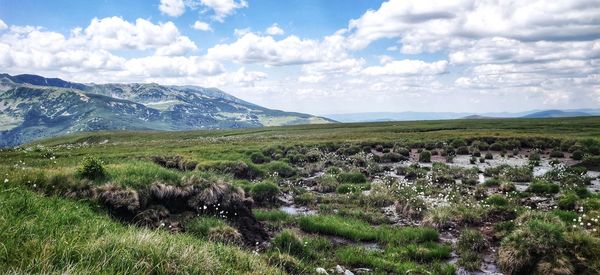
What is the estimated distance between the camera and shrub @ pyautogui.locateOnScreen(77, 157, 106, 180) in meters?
15.0

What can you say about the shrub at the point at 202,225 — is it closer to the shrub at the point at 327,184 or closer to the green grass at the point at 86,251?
the green grass at the point at 86,251

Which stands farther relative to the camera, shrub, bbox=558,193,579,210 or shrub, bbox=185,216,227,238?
shrub, bbox=558,193,579,210

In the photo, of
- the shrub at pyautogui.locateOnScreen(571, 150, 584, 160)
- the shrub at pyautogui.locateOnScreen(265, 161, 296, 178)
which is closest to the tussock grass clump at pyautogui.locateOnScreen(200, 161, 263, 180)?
the shrub at pyautogui.locateOnScreen(265, 161, 296, 178)

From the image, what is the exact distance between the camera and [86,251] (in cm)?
681

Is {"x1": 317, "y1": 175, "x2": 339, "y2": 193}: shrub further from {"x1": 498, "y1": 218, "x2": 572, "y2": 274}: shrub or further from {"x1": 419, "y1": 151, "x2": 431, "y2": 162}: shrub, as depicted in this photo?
{"x1": 419, "y1": 151, "x2": 431, "y2": 162}: shrub

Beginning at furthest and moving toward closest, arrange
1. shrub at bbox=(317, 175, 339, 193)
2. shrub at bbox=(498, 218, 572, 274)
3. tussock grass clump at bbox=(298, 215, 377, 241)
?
shrub at bbox=(317, 175, 339, 193), tussock grass clump at bbox=(298, 215, 377, 241), shrub at bbox=(498, 218, 572, 274)

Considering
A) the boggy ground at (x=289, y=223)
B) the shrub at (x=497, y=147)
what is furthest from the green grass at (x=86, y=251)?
the shrub at (x=497, y=147)

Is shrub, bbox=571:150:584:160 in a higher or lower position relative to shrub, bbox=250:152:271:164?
higher

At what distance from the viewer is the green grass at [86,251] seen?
6289 mm

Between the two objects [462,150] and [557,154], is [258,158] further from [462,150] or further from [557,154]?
[557,154]

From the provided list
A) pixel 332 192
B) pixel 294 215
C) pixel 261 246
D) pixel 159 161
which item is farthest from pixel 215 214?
pixel 159 161

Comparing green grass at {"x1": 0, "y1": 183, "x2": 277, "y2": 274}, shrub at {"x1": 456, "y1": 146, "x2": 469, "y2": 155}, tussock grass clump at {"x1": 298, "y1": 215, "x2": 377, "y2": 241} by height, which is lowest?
tussock grass clump at {"x1": 298, "y1": 215, "x2": 377, "y2": 241}

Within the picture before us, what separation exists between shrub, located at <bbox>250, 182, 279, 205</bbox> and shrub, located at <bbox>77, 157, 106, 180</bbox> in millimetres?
10309

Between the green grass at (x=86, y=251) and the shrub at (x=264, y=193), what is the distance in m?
15.2
